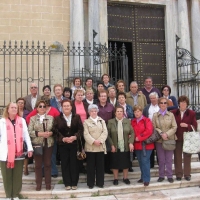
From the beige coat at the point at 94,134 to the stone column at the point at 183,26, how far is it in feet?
24.9

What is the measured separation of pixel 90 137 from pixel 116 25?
24.2 feet

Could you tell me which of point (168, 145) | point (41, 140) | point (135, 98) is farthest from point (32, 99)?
point (168, 145)

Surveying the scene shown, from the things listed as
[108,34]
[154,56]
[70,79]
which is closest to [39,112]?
[70,79]

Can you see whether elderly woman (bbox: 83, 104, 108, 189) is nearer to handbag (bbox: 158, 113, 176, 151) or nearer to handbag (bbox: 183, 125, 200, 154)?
handbag (bbox: 158, 113, 176, 151)

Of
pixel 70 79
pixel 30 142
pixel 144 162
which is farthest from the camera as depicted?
pixel 70 79

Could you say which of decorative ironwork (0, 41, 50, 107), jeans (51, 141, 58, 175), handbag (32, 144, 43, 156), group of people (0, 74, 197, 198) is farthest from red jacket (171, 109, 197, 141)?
decorative ironwork (0, 41, 50, 107)

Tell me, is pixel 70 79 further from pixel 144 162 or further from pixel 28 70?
pixel 144 162

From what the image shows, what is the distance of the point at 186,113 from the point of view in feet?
20.1

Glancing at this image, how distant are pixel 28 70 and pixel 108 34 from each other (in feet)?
11.1

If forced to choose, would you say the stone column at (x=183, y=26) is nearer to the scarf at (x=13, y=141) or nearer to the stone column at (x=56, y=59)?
the stone column at (x=56, y=59)

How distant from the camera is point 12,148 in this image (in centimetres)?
512

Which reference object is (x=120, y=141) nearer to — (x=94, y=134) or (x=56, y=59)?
(x=94, y=134)

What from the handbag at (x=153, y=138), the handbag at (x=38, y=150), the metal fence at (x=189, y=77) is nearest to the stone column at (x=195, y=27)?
the metal fence at (x=189, y=77)

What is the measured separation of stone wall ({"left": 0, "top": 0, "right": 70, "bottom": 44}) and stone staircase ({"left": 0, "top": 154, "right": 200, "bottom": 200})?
614cm
